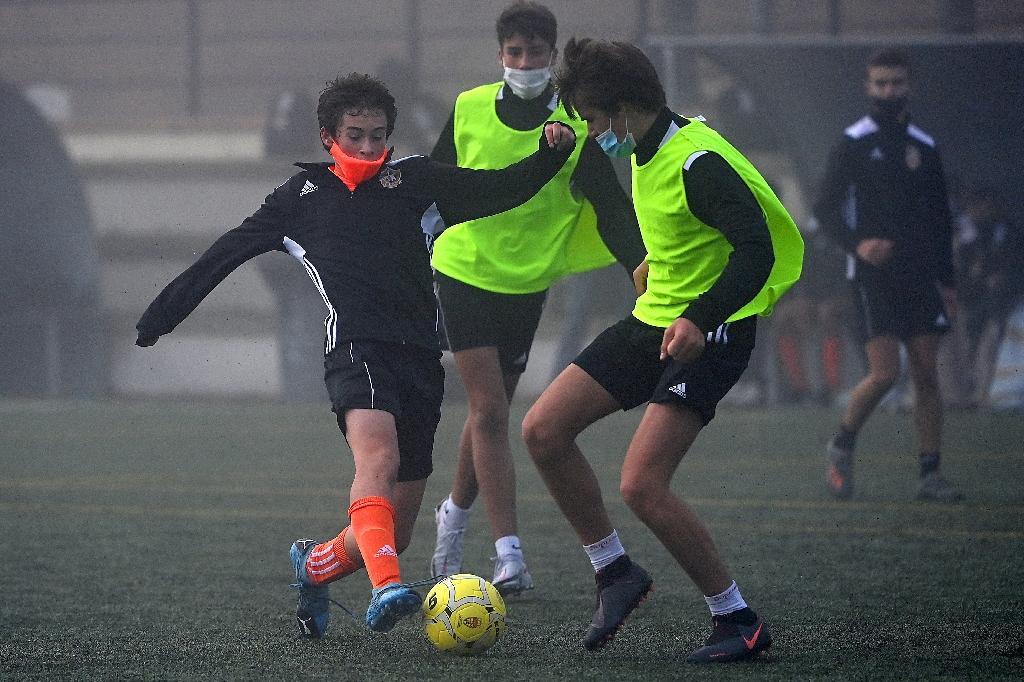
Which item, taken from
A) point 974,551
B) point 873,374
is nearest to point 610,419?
point 873,374

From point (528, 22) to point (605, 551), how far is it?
203 cm

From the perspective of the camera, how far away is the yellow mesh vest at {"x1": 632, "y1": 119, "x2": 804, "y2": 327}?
15.2 feet

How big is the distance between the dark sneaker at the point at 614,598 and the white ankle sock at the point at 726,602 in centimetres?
24

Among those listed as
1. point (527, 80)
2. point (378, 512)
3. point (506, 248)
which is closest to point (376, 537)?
point (378, 512)

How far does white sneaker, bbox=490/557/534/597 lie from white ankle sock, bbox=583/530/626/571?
858 mm

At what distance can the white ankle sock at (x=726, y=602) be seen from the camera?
4.62m

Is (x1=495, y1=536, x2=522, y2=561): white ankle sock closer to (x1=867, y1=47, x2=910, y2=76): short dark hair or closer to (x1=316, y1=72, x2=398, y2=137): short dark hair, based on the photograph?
(x1=316, y1=72, x2=398, y2=137): short dark hair

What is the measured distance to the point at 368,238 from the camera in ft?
16.4

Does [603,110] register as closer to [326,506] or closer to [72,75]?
[326,506]

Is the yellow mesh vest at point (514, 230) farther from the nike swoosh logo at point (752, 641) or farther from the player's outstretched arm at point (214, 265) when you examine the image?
the nike swoosh logo at point (752, 641)

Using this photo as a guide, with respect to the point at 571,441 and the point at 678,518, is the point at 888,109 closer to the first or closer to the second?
the point at 571,441

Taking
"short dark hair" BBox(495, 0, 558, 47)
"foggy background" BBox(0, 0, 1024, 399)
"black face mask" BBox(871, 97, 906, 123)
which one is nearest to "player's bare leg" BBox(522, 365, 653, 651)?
"short dark hair" BBox(495, 0, 558, 47)

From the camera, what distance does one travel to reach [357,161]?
497 centimetres

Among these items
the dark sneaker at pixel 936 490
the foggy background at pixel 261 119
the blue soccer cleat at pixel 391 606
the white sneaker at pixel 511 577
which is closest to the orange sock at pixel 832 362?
the foggy background at pixel 261 119
